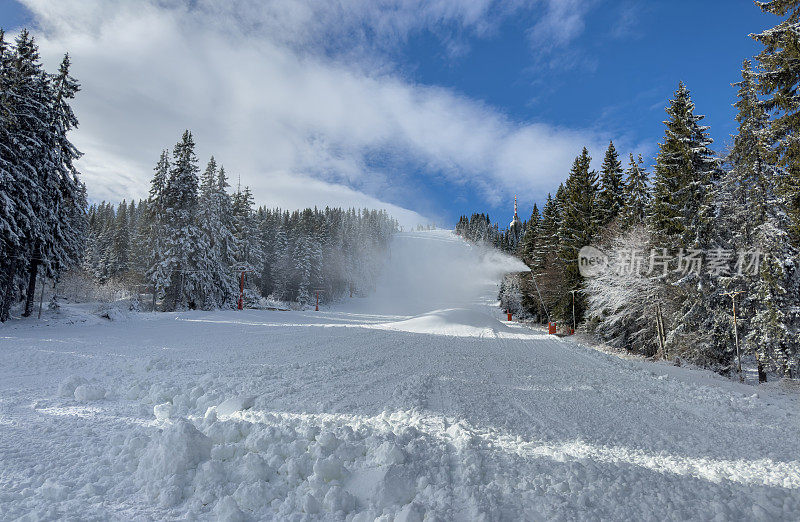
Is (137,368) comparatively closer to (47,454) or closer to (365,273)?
(47,454)

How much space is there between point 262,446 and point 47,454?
7.08ft

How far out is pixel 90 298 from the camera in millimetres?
41438

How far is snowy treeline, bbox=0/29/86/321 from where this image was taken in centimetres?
1568

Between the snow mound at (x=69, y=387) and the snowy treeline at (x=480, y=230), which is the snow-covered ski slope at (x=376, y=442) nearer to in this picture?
the snow mound at (x=69, y=387)

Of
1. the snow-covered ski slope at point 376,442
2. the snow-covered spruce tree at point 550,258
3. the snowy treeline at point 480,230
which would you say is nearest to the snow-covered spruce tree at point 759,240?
the snow-covered ski slope at point 376,442

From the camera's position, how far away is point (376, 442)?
3873mm

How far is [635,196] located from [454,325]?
14.4 metres

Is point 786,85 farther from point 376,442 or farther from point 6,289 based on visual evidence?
point 6,289

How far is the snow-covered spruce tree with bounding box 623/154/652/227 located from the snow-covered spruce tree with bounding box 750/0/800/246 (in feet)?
34.2

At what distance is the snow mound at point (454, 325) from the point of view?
19159 millimetres

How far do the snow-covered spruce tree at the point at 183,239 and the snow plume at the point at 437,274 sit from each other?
1326 inches

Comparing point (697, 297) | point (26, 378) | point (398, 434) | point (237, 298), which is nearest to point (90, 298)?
point (237, 298)

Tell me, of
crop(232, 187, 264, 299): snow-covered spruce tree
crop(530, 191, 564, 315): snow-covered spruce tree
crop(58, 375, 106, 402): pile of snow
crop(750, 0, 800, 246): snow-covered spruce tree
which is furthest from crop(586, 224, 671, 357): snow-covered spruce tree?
crop(232, 187, 264, 299): snow-covered spruce tree

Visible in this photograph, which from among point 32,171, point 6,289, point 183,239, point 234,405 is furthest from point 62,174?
point 234,405
